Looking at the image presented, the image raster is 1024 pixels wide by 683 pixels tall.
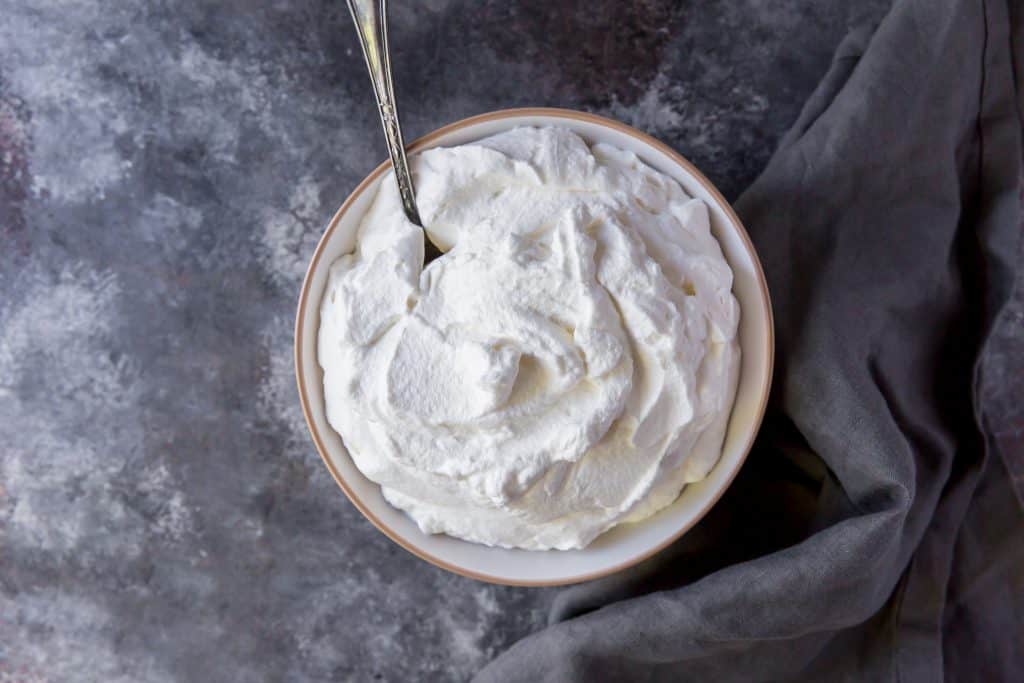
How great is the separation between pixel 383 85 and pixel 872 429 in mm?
819

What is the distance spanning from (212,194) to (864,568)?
113 cm

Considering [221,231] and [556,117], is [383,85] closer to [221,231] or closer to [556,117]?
[556,117]

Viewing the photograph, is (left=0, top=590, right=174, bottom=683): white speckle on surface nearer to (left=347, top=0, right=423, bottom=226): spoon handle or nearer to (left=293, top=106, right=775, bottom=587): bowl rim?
(left=293, top=106, right=775, bottom=587): bowl rim

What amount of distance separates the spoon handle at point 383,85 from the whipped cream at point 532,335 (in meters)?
0.02

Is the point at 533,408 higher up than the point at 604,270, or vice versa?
the point at 604,270

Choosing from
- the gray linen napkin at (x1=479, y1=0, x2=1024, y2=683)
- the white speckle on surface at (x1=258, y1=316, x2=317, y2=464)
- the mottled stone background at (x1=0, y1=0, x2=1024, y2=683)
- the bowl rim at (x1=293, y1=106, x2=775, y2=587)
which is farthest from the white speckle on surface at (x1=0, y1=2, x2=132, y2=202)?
the gray linen napkin at (x1=479, y1=0, x2=1024, y2=683)

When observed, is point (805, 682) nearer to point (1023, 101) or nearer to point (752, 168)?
point (752, 168)

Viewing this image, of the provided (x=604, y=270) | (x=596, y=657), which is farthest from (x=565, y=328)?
(x=596, y=657)

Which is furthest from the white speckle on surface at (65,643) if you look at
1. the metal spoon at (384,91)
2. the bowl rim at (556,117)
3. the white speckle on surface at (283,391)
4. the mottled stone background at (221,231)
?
the metal spoon at (384,91)

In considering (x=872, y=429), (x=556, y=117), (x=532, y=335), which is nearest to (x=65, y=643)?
(x=532, y=335)

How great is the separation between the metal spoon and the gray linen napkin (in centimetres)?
51

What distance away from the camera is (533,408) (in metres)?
1.08

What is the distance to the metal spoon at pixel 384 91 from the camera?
115cm

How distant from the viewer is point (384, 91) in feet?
3.86
